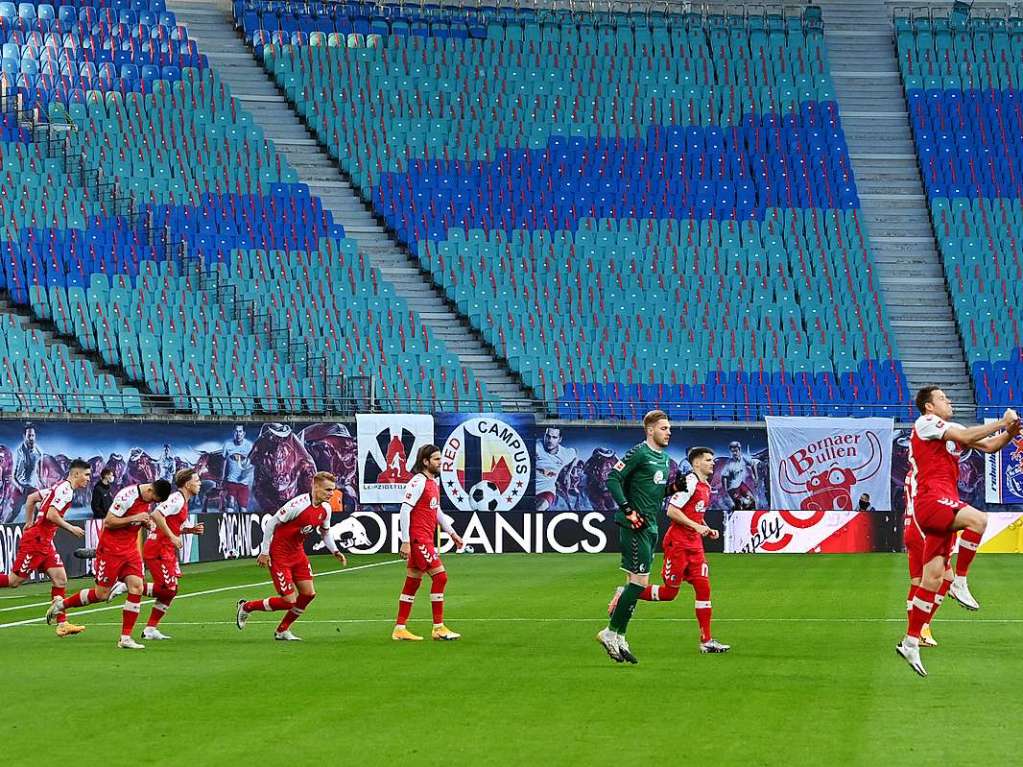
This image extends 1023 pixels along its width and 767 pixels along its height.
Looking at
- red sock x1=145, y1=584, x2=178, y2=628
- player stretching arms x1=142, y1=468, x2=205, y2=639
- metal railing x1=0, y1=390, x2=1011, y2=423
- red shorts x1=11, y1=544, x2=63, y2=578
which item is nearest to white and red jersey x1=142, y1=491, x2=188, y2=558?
player stretching arms x1=142, y1=468, x2=205, y2=639

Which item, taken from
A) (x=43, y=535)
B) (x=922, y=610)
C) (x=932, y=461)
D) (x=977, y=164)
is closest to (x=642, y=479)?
(x=932, y=461)

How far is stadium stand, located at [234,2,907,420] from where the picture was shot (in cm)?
4516

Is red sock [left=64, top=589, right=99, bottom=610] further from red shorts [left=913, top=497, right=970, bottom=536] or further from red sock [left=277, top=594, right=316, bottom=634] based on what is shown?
red shorts [left=913, top=497, right=970, bottom=536]

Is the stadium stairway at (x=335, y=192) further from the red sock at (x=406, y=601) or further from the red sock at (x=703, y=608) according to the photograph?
the red sock at (x=703, y=608)

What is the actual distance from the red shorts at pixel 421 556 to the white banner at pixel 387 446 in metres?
21.4

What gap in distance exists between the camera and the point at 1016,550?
38.6 metres

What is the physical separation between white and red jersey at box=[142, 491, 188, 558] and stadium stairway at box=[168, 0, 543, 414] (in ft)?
76.8

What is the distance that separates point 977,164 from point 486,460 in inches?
826

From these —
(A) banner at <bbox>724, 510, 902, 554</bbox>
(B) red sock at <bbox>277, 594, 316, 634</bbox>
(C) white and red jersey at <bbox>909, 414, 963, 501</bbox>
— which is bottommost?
(A) banner at <bbox>724, 510, 902, 554</bbox>

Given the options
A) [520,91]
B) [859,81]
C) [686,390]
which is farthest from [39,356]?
[859,81]

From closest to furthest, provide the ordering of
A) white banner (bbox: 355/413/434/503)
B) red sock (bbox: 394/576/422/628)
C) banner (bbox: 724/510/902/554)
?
1. red sock (bbox: 394/576/422/628)
2. banner (bbox: 724/510/902/554)
3. white banner (bbox: 355/413/434/503)

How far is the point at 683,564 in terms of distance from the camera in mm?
16828

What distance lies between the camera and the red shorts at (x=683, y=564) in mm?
16781

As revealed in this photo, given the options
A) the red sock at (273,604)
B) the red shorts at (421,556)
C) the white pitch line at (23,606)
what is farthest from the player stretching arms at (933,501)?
the white pitch line at (23,606)
